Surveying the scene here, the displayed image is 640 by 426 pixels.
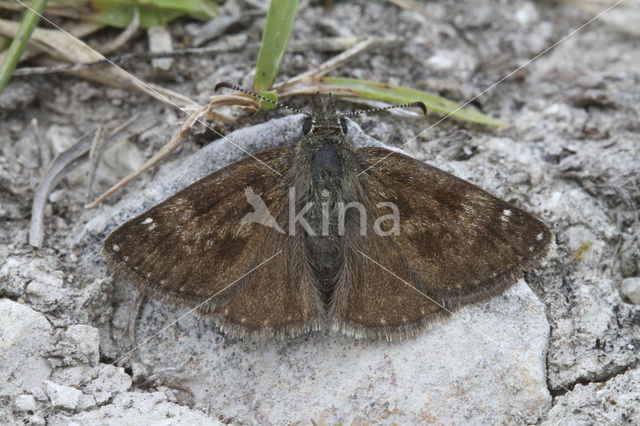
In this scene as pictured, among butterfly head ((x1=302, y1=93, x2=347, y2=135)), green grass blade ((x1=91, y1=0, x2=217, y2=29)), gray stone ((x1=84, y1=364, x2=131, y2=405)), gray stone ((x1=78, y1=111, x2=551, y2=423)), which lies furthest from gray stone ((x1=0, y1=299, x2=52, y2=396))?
green grass blade ((x1=91, y1=0, x2=217, y2=29))

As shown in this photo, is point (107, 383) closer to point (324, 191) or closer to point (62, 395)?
point (62, 395)

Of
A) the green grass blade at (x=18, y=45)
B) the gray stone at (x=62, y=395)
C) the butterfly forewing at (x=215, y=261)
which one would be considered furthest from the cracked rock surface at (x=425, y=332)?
the green grass blade at (x=18, y=45)

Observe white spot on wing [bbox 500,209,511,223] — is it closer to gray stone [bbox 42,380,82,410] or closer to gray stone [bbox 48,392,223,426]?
gray stone [bbox 48,392,223,426]

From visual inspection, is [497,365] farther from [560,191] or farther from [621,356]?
[560,191]

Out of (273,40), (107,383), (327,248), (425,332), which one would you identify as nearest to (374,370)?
(425,332)

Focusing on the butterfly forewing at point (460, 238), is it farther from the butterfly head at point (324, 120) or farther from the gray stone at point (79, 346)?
the gray stone at point (79, 346)

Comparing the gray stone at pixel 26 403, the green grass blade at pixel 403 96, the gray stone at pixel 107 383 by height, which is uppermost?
the green grass blade at pixel 403 96
